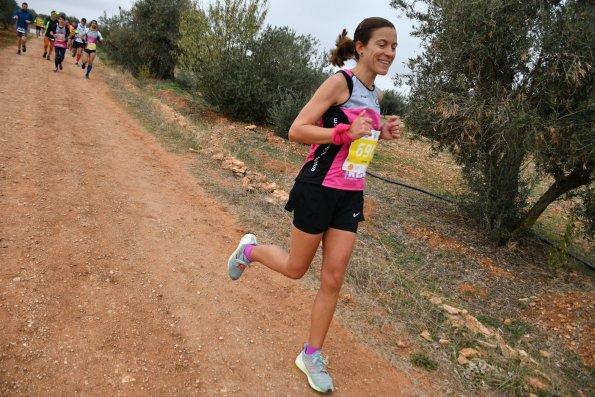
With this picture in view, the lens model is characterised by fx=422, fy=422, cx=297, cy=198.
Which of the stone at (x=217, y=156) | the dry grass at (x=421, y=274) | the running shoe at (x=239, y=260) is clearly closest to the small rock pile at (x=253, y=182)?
the stone at (x=217, y=156)

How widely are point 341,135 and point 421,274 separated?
3135 mm

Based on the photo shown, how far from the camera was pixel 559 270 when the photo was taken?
5.17 meters

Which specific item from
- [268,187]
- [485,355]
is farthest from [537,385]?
[268,187]

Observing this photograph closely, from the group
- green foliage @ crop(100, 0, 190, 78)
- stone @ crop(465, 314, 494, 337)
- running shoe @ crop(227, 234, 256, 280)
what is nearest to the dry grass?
stone @ crop(465, 314, 494, 337)

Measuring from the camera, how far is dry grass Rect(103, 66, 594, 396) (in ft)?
10.3

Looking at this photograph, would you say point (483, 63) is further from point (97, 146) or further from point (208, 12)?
point (208, 12)

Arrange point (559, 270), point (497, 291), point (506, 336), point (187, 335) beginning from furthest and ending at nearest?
point (559, 270), point (497, 291), point (506, 336), point (187, 335)

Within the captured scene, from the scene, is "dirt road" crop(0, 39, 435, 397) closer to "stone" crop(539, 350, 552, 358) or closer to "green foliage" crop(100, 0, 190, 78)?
"stone" crop(539, 350, 552, 358)

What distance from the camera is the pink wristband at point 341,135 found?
2.14 m

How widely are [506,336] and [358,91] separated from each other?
2.80 m

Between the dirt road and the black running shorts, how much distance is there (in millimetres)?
981

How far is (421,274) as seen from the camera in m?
4.80

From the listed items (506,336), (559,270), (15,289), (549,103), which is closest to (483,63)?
(549,103)

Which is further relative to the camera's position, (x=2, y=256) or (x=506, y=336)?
(x=506, y=336)
